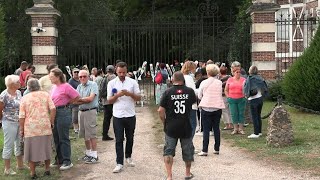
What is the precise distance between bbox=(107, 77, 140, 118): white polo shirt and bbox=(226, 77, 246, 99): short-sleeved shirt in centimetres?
412

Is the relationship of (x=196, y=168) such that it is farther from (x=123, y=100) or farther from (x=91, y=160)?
(x=91, y=160)

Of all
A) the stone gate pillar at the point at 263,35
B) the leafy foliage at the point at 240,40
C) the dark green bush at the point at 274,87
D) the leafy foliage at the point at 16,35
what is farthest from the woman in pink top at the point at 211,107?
the leafy foliage at the point at 16,35

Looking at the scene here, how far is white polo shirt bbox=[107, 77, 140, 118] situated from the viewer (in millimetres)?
8820

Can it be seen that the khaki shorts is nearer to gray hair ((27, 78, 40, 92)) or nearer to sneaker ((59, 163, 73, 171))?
sneaker ((59, 163, 73, 171))

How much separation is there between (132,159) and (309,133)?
4.91 metres

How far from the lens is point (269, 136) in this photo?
10.9 m

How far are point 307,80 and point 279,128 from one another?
5555 millimetres

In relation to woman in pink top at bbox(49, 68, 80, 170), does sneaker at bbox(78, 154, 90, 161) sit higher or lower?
lower

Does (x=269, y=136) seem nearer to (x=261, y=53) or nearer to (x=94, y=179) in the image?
(x=94, y=179)

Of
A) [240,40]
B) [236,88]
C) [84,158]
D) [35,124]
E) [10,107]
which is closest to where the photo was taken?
[35,124]

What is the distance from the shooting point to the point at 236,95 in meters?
12.5

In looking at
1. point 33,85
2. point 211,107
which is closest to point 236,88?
point 211,107

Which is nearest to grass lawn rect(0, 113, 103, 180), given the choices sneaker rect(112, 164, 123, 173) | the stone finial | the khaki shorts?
the khaki shorts

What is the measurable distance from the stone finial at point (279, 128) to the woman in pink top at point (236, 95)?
1.72 m
